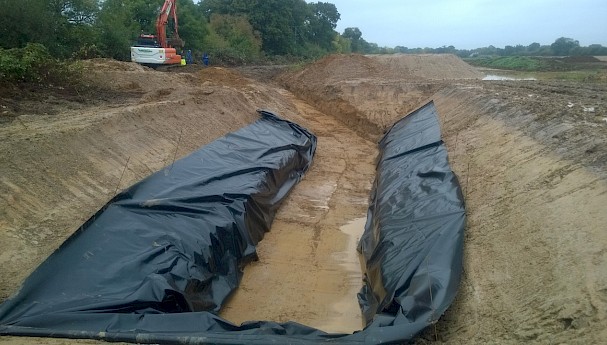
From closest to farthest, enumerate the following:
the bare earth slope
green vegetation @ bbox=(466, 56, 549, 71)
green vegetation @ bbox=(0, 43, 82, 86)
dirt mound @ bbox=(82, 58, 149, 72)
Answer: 1. the bare earth slope
2. green vegetation @ bbox=(0, 43, 82, 86)
3. dirt mound @ bbox=(82, 58, 149, 72)
4. green vegetation @ bbox=(466, 56, 549, 71)

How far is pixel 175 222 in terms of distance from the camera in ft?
20.4

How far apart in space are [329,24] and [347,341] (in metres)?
55.6

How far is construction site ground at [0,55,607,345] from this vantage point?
4.15 metres

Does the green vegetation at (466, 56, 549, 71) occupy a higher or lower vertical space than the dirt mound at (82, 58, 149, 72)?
higher

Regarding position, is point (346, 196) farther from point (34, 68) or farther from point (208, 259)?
point (34, 68)

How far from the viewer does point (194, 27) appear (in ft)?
103

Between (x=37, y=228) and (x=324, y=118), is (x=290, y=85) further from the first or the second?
(x=37, y=228)

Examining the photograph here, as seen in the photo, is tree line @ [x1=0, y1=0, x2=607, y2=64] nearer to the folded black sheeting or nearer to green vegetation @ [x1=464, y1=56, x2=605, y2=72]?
the folded black sheeting

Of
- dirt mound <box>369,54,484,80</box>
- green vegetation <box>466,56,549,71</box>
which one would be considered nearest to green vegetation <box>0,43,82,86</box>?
dirt mound <box>369,54,484,80</box>

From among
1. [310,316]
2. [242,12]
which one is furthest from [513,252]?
[242,12]

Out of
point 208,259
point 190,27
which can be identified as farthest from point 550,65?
point 208,259

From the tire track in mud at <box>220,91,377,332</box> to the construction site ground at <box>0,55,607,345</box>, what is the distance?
0.03 metres

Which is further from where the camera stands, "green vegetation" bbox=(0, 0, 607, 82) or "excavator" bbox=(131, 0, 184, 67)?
"excavator" bbox=(131, 0, 184, 67)

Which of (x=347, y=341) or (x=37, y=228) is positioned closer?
(x=347, y=341)
